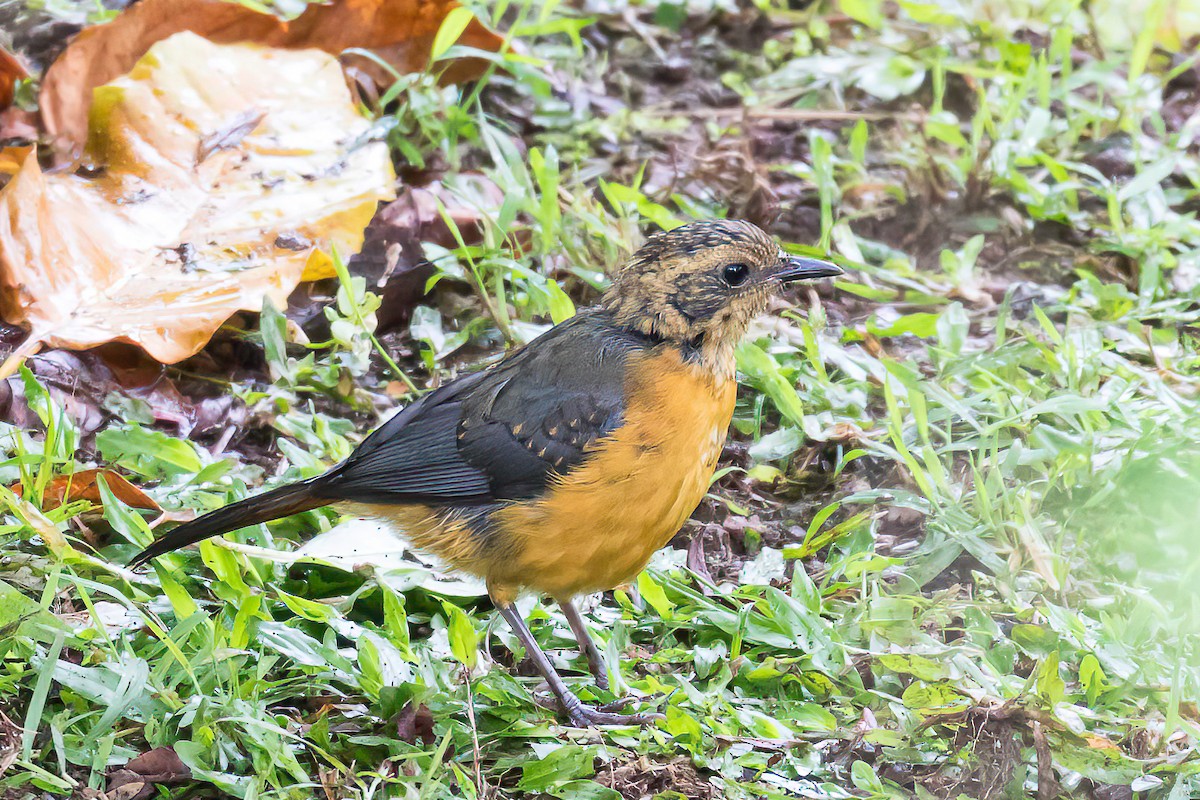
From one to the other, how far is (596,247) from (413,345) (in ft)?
2.92

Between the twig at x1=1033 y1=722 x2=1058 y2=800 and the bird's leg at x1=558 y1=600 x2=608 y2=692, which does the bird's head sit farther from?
the twig at x1=1033 y1=722 x2=1058 y2=800

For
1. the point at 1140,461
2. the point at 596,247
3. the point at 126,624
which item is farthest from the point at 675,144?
the point at 126,624

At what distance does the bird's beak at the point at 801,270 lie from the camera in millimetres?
4512

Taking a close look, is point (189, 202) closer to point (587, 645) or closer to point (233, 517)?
point (233, 517)

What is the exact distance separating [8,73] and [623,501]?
3.93 m

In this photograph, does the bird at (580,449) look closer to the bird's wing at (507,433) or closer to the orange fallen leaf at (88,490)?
the bird's wing at (507,433)

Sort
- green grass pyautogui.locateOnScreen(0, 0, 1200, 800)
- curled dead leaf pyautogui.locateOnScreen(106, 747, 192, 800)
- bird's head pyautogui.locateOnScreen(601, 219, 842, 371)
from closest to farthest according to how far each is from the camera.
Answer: curled dead leaf pyautogui.locateOnScreen(106, 747, 192, 800) → green grass pyautogui.locateOnScreen(0, 0, 1200, 800) → bird's head pyautogui.locateOnScreen(601, 219, 842, 371)

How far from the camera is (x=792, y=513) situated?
5.01 metres

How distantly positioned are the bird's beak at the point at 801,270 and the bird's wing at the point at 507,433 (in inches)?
21.0

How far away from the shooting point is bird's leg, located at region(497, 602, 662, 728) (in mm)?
4059

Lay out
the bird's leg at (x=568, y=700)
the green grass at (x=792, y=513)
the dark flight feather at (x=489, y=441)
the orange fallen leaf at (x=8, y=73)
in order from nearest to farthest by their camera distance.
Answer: the green grass at (x=792, y=513) < the bird's leg at (x=568, y=700) < the dark flight feather at (x=489, y=441) < the orange fallen leaf at (x=8, y=73)

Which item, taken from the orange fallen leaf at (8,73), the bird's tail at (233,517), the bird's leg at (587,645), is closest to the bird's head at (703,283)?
the bird's leg at (587,645)

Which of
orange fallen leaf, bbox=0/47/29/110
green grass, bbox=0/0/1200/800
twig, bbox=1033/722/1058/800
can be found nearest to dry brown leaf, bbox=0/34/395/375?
green grass, bbox=0/0/1200/800

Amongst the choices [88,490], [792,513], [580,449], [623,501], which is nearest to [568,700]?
[623,501]
